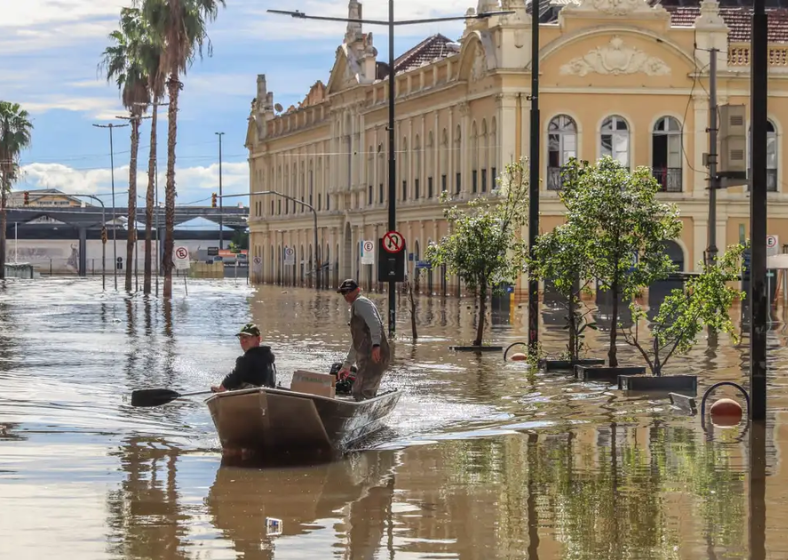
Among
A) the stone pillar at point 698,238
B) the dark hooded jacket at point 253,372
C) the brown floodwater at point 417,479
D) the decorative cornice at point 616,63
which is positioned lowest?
the brown floodwater at point 417,479

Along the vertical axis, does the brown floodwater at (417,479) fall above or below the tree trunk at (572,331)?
below

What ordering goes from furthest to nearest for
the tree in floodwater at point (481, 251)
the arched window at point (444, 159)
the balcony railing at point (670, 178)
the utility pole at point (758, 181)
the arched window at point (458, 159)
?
the arched window at point (444, 159) < the arched window at point (458, 159) < the balcony railing at point (670, 178) < the tree in floodwater at point (481, 251) < the utility pole at point (758, 181)

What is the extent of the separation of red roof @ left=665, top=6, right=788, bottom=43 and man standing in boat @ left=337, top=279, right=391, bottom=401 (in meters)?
55.6

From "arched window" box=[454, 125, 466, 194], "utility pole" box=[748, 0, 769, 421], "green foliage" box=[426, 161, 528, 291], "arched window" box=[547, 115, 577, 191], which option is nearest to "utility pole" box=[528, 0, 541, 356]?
"green foliage" box=[426, 161, 528, 291]

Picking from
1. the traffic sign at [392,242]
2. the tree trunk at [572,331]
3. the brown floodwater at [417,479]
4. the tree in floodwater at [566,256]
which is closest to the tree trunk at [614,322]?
the tree in floodwater at [566,256]

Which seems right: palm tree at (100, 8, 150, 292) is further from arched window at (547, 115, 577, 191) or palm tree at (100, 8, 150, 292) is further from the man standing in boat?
the man standing in boat

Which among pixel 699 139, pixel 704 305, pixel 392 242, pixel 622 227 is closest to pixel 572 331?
pixel 622 227

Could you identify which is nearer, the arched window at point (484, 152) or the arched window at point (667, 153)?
the arched window at point (667, 153)

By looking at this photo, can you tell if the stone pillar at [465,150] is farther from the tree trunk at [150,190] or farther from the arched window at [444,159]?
the tree trunk at [150,190]

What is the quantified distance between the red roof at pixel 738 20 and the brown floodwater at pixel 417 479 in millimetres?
47017

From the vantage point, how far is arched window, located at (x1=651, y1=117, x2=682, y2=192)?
67.2 m

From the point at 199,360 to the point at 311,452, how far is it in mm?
13927

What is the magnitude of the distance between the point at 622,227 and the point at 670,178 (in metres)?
Answer: 44.6

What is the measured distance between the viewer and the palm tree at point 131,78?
76812 millimetres
